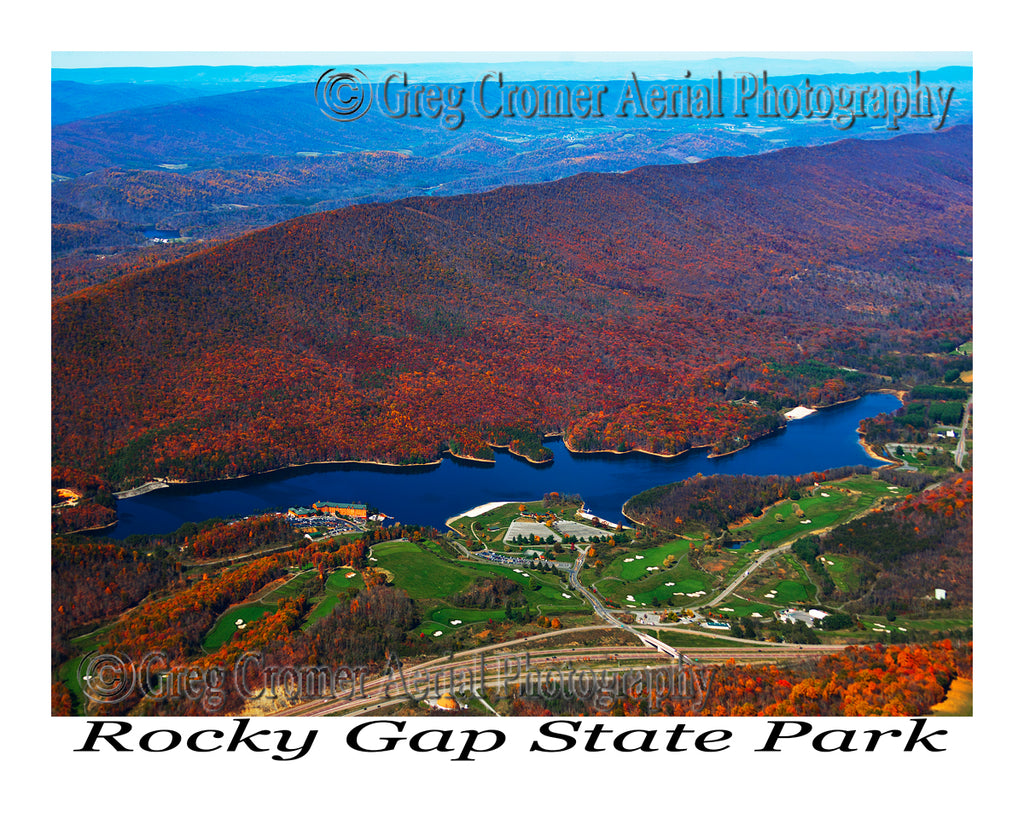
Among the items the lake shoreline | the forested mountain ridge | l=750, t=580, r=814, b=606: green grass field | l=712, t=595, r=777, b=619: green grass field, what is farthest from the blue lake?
l=712, t=595, r=777, b=619: green grass field

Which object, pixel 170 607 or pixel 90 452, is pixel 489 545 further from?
pixel 90 452

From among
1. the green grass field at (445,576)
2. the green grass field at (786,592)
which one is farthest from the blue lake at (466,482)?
the green grass field at (786,592)

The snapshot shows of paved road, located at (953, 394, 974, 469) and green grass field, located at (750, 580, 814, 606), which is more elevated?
paved road, located at (953, 394, 974, 469)

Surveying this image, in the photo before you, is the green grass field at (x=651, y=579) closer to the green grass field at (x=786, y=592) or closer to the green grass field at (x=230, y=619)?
the green grass field at (x=786, y=592)

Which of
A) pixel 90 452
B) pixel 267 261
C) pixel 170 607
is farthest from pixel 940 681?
pixel 267 261

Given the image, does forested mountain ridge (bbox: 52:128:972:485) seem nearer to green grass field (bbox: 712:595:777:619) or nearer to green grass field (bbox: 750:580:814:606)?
green grass field (bbox: 750:580:814:606)

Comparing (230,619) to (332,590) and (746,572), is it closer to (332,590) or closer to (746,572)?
(332,590)
